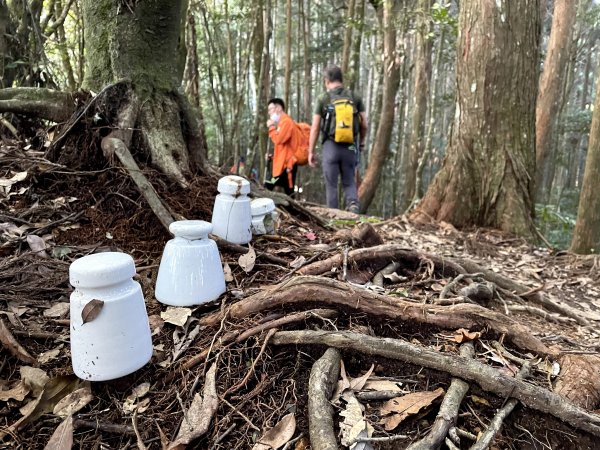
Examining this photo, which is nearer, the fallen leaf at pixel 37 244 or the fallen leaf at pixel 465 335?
the fallen leaf at pixel 465 335

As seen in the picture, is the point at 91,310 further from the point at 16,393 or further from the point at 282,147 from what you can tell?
the point at 282,147

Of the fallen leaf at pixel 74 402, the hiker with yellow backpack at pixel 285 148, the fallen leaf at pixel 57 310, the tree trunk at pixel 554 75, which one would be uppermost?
the tree trunk at pixel 554 75


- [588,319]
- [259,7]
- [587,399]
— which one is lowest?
[588,319]

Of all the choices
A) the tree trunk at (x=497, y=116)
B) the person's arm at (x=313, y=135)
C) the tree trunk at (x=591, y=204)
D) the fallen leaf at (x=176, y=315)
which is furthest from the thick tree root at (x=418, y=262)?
the person's arm at (x=313, y=135)

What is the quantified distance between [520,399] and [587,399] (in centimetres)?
32

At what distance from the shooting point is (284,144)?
21.9ft

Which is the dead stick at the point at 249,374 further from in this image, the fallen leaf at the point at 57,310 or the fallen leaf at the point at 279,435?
the fallen leaf at the point at 57,310

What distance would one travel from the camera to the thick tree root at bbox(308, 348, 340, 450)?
4.16 feet

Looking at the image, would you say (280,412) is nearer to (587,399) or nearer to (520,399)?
(520,399)

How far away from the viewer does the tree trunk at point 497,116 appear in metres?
4.79

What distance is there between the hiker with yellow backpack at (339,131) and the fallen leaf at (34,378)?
4.87 m

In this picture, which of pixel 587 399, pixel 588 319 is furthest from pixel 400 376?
pixel 588 319

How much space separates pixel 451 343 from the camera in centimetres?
179

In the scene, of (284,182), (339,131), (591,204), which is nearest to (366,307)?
(339,131)
